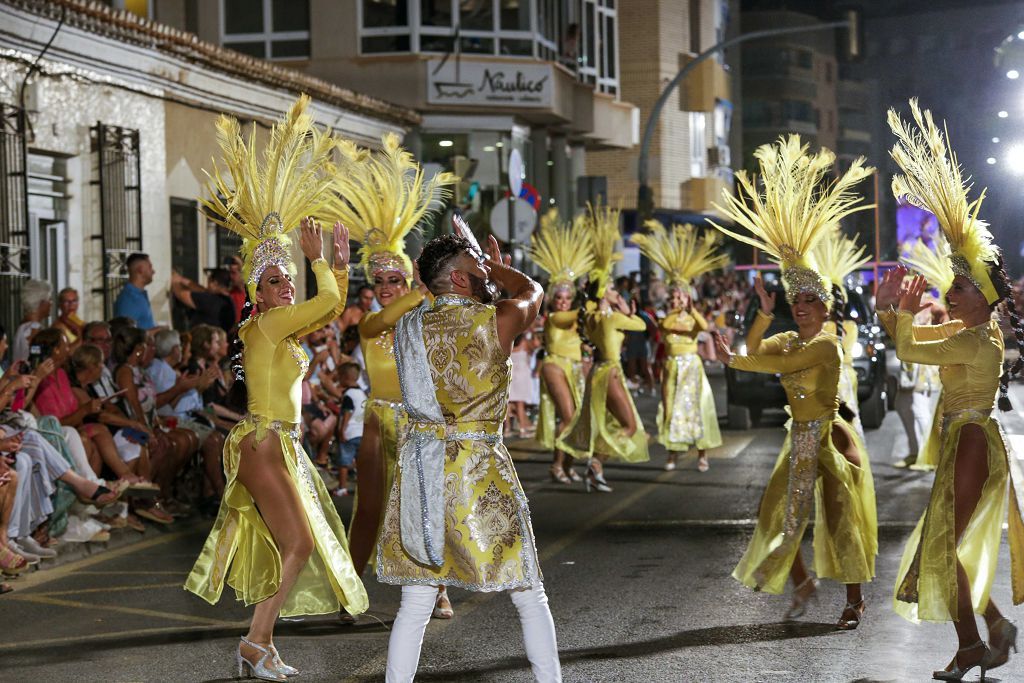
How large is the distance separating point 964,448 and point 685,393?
8.98 metres

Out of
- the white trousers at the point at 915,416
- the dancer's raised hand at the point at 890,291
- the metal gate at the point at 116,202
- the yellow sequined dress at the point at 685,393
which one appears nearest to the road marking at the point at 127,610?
the dancer's raised hand at the point at 890,291

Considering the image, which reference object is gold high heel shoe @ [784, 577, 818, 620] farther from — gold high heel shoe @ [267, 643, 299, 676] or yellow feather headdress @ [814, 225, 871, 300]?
yellow feather headdress @ [814, 225, 871, 300]

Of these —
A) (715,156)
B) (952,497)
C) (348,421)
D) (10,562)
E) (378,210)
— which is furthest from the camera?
(715,156)

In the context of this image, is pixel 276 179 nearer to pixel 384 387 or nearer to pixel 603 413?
pixel 384 387

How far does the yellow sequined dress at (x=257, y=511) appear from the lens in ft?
23.6

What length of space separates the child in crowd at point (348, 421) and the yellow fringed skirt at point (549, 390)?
1823 mm

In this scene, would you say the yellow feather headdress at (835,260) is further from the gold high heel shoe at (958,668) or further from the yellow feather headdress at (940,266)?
the gold high heel shoe at (958,668)

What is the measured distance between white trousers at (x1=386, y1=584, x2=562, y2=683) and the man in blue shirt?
902 centimetres

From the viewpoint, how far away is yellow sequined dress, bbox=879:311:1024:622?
7.00 metres

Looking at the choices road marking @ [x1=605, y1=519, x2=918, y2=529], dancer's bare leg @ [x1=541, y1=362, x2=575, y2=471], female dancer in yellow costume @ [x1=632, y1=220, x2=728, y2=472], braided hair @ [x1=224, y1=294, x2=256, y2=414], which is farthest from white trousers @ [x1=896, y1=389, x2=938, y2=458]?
braided hair @ [x1=224, y1=294, x2=256, y2=414]

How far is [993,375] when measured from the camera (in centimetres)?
713

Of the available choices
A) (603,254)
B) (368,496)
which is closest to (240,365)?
(368,496)

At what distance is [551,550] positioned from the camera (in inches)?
415

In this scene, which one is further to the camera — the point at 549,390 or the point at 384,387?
the point at 549,390
